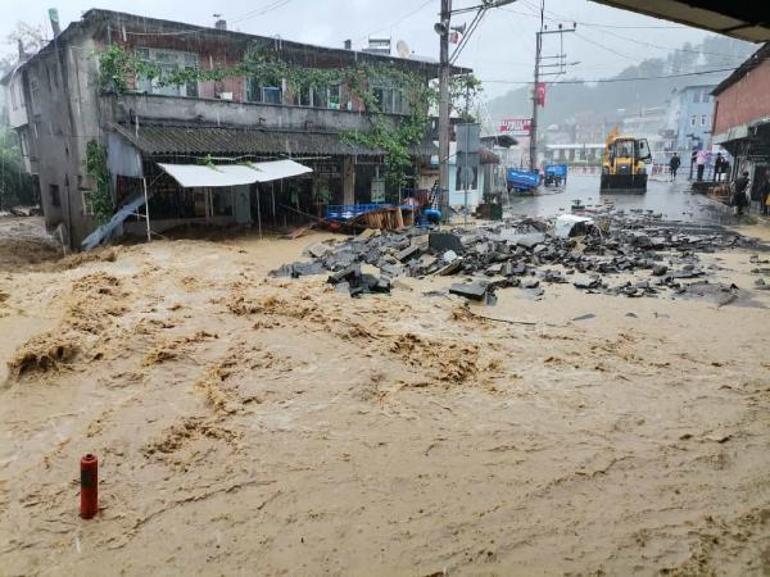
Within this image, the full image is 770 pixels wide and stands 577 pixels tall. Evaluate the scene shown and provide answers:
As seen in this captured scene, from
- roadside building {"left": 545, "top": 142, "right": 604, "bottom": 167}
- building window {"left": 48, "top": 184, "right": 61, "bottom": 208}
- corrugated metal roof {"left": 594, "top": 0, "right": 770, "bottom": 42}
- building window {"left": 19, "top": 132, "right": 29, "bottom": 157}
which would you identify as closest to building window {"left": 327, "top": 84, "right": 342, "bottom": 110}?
building window {"left": 48, "top": 184, "right": 61, "bottom": 208}

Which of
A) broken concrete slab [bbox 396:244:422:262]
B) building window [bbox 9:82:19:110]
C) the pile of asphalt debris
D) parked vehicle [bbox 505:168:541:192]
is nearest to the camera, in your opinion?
the pile of asphalt debris

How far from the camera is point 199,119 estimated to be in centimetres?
1823

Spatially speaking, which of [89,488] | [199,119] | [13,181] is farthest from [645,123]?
[89,488]

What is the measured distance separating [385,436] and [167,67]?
16.8 m

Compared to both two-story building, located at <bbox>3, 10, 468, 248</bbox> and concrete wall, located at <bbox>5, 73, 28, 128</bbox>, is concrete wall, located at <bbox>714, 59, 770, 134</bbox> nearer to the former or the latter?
two-story building, located at <bbox>3, 10, 468, 248</bbox>

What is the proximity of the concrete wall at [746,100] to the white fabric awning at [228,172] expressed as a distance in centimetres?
2006

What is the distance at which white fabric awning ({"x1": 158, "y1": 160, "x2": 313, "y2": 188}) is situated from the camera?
15.2 metres

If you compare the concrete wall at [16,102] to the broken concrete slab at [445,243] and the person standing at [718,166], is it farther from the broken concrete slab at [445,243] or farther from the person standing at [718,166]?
the person standing at [718,166]

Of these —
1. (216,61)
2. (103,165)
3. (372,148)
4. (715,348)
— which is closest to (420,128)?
(372,148)

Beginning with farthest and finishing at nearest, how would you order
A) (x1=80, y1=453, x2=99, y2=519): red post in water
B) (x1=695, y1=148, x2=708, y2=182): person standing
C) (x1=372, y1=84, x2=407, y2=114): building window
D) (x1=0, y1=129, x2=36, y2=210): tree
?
(x1=695, y1=148, x2=708, y2=182): person standing, (x1=0, y1=129, x2=36, y2=210): tree, (x1=372, y1=84, x2=407, y2=114): building window, (x1=80, y1=453, x2=99, y2=519): red post in water

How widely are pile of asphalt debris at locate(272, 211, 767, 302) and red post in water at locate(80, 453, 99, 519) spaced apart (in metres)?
6.53

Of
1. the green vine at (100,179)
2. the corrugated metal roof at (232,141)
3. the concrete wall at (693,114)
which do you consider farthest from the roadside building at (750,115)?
the concrete wall at (693,114)

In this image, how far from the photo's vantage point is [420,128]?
24.0 metres

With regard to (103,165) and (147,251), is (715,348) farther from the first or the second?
(103,165)
